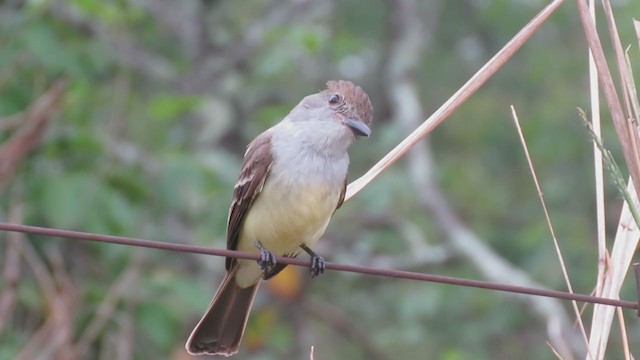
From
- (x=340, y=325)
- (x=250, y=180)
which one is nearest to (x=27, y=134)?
(x=250, y=180)

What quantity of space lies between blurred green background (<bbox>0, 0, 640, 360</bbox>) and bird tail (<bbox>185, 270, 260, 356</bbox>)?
61 centimetres

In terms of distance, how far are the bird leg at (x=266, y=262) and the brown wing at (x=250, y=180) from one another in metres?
0.12

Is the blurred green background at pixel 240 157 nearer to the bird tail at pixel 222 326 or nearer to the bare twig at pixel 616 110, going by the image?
the bird tail at pixel 222 326

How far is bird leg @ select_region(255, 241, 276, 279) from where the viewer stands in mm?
4027

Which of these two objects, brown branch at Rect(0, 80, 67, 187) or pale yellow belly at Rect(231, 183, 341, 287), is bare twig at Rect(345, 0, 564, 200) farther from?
brown branch at Rect(0, 80, 67, 187)

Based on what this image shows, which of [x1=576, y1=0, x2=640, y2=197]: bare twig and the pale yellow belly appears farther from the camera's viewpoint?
the pale yellow belly

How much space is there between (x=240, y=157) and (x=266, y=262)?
4143 mm

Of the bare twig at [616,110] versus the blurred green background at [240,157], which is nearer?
the bare twig at [616,110]

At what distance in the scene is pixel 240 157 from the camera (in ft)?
26.9

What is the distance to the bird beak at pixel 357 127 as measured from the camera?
4133 millimetres

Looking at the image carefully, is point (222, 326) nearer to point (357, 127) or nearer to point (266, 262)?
point (266, 262)

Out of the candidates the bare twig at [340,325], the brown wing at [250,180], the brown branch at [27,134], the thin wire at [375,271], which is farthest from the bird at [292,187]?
the bare twig at [340,325]

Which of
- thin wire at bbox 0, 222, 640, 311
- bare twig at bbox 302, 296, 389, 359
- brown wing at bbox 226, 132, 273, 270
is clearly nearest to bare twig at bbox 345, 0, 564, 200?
thin wire at bbox 0, 222, 640, 311

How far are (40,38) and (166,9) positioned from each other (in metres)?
2.50
